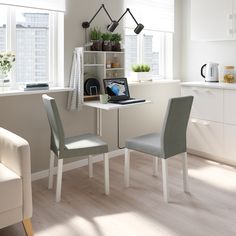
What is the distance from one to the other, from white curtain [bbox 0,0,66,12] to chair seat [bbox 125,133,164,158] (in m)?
1.52

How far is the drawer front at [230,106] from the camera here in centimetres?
392

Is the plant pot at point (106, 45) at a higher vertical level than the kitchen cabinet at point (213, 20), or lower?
lower

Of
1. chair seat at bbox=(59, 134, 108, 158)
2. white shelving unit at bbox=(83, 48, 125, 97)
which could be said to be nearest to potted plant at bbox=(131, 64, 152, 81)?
white shelving unit at bbox=(83, 48, 125, 97)

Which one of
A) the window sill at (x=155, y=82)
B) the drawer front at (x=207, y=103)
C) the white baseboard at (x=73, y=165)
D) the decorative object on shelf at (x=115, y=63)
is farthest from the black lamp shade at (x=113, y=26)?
the white baseboard at (x=73, y=165)

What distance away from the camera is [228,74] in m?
4.38

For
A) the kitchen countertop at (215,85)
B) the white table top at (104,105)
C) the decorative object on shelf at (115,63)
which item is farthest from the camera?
the decorative object on shelf at (115,63)

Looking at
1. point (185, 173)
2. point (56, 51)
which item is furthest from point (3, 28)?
point (185, 173)

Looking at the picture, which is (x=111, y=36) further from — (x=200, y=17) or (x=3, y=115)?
(x=3, y=115)

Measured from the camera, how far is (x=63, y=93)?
3.75 m

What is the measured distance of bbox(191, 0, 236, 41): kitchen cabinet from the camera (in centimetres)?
406

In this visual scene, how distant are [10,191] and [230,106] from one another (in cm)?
262

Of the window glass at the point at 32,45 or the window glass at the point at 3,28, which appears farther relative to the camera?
the window glass at the point at 32,45

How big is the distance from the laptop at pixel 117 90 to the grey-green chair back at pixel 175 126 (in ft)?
2.42

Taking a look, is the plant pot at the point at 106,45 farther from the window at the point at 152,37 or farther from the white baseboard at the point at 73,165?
the white baseboard at the point at 73,165
